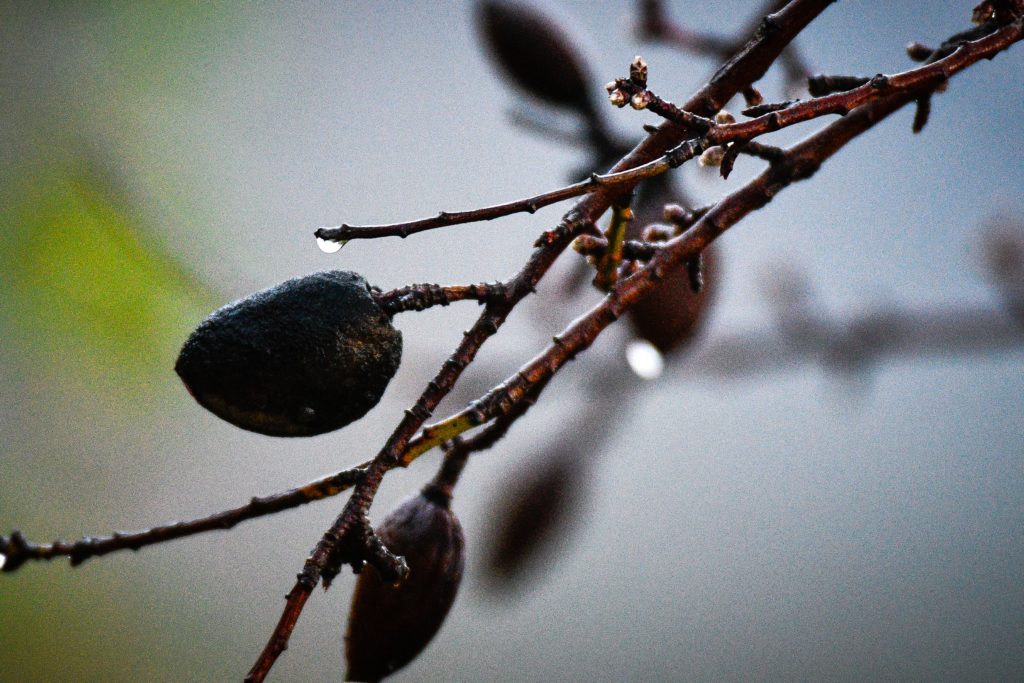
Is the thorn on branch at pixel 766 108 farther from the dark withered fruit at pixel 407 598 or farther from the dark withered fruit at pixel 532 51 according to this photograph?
the dark withered fruit at pixel 532 51

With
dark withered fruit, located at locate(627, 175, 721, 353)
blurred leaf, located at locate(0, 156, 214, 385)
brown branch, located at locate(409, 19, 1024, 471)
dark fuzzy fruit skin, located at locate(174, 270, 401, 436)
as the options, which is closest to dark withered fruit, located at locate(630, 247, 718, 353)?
dark withered fruit, located at locate(627, 175, 721, 353)

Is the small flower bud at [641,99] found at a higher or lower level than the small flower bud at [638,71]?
lower

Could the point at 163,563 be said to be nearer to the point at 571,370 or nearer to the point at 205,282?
the point at 205,282

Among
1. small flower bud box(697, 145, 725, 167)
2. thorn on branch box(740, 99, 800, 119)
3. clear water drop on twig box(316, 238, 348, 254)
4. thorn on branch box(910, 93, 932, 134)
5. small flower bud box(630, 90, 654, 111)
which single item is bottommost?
clear water drop on twig box(316, 238, 348, 254)

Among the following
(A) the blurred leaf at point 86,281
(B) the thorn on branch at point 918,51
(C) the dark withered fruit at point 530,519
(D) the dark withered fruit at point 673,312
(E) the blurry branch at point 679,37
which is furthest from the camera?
(A) the blurred leaf at point 86,281

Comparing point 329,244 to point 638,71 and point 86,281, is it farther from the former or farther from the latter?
point 86,281

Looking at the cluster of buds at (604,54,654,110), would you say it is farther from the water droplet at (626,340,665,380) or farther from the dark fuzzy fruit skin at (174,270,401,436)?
the water droplet at (626,340,665,380)

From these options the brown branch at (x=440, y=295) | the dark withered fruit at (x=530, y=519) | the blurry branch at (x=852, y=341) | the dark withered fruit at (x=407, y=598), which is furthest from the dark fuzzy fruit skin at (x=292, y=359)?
the blurry branch at (x=852, y=341)
